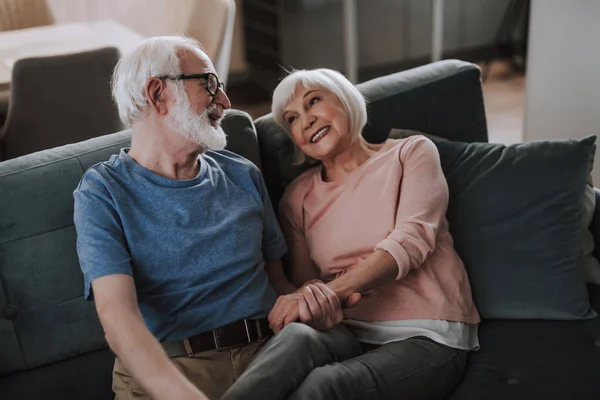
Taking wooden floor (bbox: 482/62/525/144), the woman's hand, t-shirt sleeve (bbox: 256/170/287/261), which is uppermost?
t-shirt sleeve (bbox: 256/170/287/261)

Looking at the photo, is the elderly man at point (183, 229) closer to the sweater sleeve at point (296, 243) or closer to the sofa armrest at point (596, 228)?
the sweater sleeve at point (296, 243)

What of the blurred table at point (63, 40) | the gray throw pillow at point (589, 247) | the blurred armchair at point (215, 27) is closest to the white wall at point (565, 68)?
the gray throw pillow at point (589, 247)

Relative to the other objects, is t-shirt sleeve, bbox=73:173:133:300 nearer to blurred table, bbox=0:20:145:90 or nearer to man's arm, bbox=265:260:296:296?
man's arm, bbox=265:260:296:296

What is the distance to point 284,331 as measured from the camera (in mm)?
1525

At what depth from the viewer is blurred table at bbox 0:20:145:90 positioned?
3.07 meters

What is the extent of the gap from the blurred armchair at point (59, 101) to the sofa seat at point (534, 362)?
1.41 m

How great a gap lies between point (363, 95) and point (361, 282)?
636 millimetres

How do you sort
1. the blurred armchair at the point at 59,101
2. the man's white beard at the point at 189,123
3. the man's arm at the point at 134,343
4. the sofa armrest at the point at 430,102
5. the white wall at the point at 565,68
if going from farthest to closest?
the white wall at the point at 565,68
the blurred armchair at the point at 59,101
the sofa armrest at the point at 430,102
the man's white beard at the point at 189,123
the man's arm at the point at 134,343

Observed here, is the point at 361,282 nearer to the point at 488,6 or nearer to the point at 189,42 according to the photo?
the point at 189,42

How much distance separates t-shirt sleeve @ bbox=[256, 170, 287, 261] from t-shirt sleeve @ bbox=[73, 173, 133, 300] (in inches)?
14.7

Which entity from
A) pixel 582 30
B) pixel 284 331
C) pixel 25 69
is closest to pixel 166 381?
pixel 284 331

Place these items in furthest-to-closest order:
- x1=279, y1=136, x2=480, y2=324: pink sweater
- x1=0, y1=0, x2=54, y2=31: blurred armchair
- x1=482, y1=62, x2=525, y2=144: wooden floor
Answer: x1=482, y1=62, x2=525, y2=144: wooden floor → x1=0, y1=0, x2=54, y2=31: blurred armchair → x1=279, y1=136, x2=480, y2=324: pink sweater

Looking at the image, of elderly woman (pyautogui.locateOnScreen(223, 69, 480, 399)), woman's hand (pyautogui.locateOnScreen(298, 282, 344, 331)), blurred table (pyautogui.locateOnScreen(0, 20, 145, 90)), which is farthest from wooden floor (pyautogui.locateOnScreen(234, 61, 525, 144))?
woman's hand (pyautogui.locateOnScreen(298, 282, 344, 331))

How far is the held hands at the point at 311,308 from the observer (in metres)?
1.58
